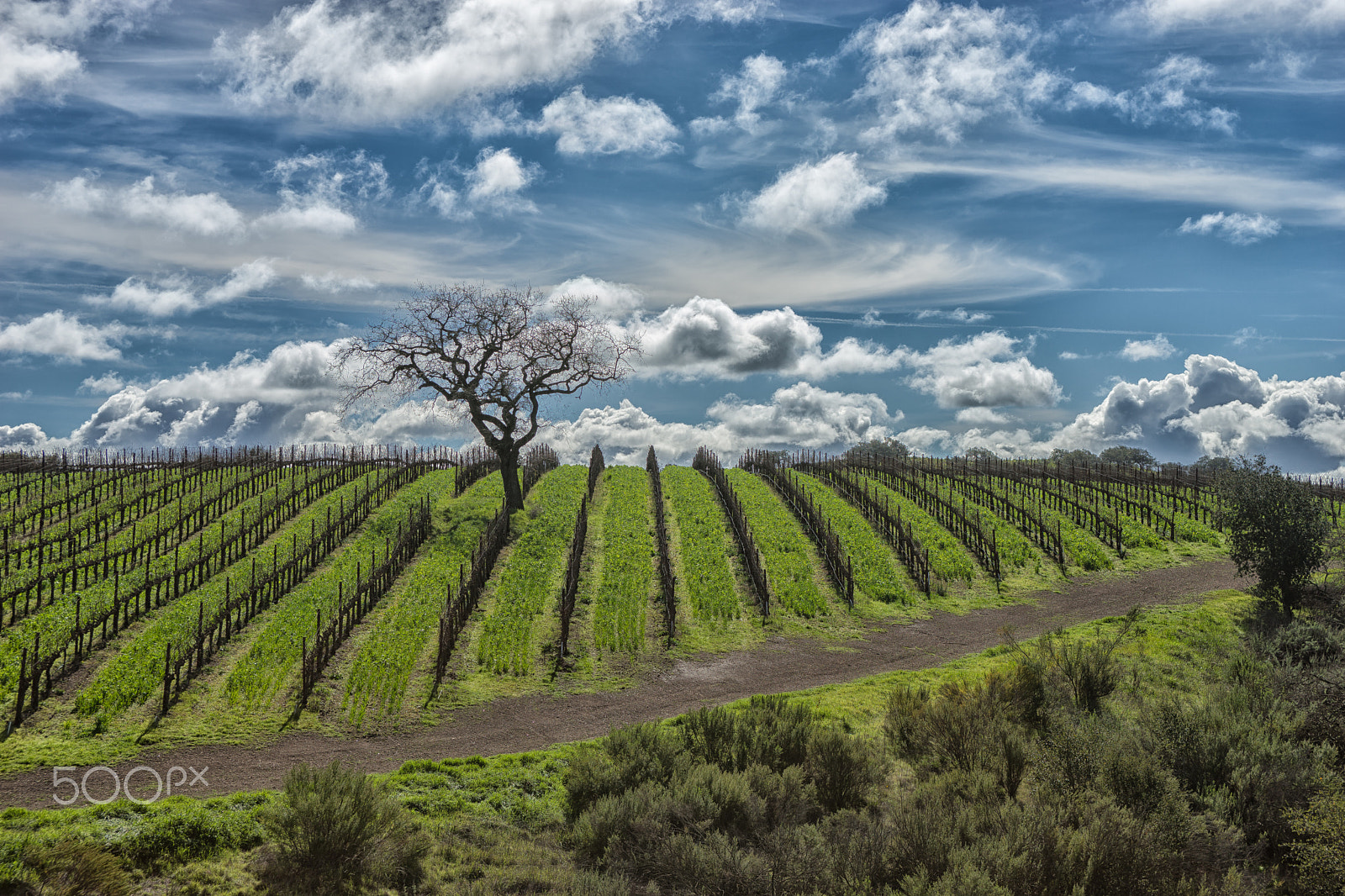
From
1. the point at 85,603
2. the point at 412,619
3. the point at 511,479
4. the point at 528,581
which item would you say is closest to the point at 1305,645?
the point at 528,581

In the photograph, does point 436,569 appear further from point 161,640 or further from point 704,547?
point 704,547

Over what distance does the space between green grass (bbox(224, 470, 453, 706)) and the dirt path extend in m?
2.18

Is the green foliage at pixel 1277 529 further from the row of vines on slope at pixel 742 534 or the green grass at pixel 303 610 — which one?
the green grass at pixel 303 610

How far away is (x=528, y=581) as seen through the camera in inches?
858

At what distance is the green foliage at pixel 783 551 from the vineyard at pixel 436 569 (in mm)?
126

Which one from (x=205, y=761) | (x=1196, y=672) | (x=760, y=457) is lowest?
(x=205, y=761)

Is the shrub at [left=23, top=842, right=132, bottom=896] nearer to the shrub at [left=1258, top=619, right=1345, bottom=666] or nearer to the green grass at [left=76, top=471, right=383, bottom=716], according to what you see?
the green grass at [left=76, top=471, right=383, bottom=716]

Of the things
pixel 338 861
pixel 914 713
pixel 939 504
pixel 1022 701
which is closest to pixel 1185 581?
pixel 939 504

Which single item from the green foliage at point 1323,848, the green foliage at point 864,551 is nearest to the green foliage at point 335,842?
the green foliage at point 1323,848

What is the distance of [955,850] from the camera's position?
6.36 m

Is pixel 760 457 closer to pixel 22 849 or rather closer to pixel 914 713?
pixel 914 713

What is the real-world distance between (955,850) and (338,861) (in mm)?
6671

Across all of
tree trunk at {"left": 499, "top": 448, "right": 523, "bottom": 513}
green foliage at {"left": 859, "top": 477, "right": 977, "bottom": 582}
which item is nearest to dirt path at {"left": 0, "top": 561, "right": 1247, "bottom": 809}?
green foliage at {"left": 859, "top": 477, "right": 977, "bottom": 582}

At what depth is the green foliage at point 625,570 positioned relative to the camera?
18.6 m
